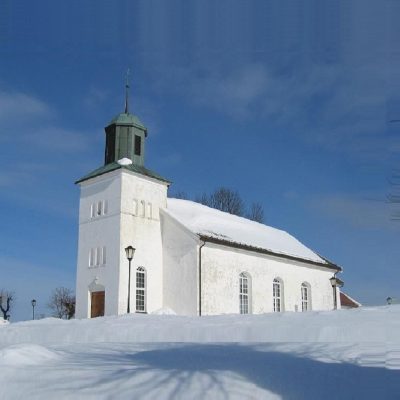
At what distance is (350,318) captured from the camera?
1107 cm

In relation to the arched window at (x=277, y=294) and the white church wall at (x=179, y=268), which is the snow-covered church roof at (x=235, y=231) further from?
the arched window at (x=277, y=294)

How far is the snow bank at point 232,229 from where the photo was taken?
28547 mm

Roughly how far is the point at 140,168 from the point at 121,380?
22.9 meters

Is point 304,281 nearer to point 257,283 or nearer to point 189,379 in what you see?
Answer: point 257,283

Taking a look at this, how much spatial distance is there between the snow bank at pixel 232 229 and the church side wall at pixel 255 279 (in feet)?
2.50

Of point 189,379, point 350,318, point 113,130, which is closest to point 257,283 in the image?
Result: point 113,130

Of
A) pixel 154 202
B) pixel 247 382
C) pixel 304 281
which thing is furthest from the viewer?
pixel 304 281

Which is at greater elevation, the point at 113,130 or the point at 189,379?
the point at 113,130

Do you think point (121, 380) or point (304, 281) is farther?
point (304, 281)

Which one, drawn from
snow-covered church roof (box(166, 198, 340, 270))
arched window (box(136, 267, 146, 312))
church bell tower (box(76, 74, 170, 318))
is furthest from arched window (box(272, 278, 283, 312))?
arched window (box(136, 267, 146, 312))

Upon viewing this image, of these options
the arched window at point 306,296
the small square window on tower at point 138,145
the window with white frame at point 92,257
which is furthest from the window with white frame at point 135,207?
the arched window at point 306,296

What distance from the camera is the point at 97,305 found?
26.4 meters

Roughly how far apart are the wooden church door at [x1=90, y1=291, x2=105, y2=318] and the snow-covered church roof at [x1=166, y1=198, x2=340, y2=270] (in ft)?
18.7

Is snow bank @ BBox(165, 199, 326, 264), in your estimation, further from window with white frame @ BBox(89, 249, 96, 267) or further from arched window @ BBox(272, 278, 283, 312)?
window with white frame @ BBox(89, 249, 96, 267)
